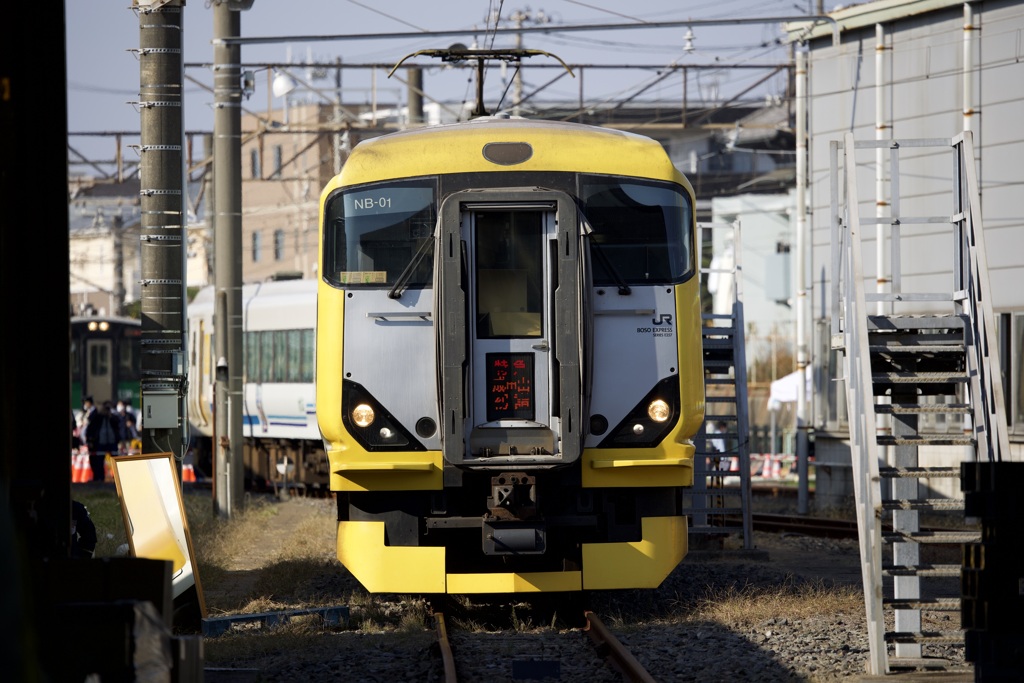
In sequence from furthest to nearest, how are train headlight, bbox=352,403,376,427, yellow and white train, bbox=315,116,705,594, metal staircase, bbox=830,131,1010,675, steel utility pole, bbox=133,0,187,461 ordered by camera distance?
1. steel utility pole, bbox=133,0,187,461
2. train headlight, bbox=352,403,376,427
3. yellow and white train, bbox=315,116,705,594
4. metal staircase, bbox=830,131,1010,675

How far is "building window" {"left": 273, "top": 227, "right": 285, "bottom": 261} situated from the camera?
6138 cm

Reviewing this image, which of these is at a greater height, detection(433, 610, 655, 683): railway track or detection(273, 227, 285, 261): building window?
detection(273, 227, 285, 261): building window

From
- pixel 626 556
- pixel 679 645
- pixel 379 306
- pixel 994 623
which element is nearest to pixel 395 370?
pixel 379 306

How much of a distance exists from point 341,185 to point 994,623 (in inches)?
216

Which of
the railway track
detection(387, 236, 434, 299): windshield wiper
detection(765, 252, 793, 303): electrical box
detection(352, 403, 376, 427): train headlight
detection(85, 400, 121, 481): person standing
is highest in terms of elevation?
detection(765, 252, 793, 303): electrical box

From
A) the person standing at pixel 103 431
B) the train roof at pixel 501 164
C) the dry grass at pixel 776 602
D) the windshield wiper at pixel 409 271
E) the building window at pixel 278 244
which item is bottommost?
the dry grass at pixel 776 602

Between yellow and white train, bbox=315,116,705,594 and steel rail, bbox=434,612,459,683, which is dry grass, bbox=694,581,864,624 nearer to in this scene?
yellow and white train, bbox=315,116,705,594

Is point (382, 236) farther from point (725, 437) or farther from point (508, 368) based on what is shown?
point (725, 437)

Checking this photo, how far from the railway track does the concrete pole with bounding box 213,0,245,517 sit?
25.9 feet

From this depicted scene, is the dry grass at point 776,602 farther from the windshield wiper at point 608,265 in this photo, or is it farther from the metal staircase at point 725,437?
the windshield wiper at point 608,265

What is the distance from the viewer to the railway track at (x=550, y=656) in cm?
759

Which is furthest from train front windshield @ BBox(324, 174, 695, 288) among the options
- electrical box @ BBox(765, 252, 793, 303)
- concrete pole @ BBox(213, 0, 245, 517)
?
electrical box @ BBox(765, 252, 793, 303)

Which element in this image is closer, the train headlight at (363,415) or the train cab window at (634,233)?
the train headlight at (363,415)

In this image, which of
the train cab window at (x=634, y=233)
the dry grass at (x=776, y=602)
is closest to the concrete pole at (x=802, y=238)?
the dry grass at (x=776, y=602)
